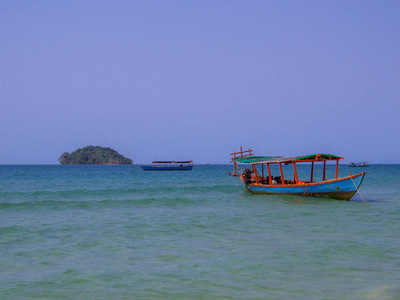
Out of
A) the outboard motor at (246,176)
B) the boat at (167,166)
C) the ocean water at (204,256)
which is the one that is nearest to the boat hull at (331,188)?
the ocean water at (204,256)

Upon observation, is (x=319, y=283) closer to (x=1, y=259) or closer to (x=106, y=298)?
(x=106, y=298)

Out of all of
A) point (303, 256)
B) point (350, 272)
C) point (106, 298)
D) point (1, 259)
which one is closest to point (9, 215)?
point (1, 259)

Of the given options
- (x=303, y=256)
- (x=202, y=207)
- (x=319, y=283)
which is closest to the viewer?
(x=319, y=283)

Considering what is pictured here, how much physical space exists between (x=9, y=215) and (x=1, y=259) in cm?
941

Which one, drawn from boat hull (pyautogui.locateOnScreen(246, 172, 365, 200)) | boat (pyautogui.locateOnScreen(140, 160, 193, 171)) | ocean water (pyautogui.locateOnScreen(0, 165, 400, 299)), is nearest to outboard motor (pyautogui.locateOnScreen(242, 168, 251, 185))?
boat hull (pyautogui.locateOnScreen(246, 172, 365, 200))

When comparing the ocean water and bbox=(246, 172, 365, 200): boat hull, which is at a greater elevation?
bbox=(246, 172, 365, 200): boat hull

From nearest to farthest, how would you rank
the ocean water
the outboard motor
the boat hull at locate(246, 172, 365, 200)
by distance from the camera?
the ocean water → the boat hull at locate(246, 172, 365, 200) → the outboard motor

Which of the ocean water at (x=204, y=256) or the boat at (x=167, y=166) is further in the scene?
the boat at (x=167, y=166)

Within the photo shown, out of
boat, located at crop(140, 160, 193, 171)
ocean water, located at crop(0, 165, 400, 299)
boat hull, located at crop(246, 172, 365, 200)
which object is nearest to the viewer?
ocean water, located at crop(0, 165, 400, 299)

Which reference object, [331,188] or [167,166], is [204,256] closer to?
[331,188]

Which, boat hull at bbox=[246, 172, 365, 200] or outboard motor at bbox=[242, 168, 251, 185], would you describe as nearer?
boat hull at bbox=[246, 172, 365, 200]

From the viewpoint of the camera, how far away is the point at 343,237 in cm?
1177

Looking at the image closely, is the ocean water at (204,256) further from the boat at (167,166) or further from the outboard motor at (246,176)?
the boat at (167,166)

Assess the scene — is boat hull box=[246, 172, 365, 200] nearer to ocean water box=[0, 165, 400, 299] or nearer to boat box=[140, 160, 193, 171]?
ocean water box=[0, 165, 400, 299]
